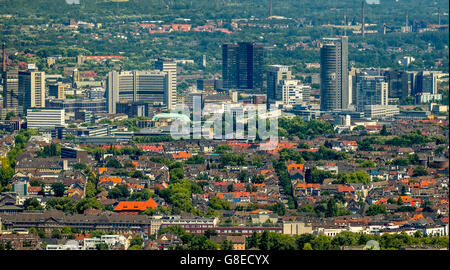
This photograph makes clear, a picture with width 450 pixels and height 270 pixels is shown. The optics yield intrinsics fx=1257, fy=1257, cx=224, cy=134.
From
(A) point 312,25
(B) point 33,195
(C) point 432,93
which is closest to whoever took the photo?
(B) point 33,195

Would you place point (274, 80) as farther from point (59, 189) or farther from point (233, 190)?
point (59, 189)

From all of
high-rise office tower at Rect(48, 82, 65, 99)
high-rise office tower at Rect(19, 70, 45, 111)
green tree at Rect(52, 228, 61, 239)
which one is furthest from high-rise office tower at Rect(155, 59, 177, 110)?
green tree at Rect(52, 228, 61, 239)

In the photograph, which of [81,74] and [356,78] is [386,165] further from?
[81,74]

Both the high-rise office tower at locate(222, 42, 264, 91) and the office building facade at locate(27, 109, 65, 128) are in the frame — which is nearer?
the office building facade at locate(27, 109, 65, 128)

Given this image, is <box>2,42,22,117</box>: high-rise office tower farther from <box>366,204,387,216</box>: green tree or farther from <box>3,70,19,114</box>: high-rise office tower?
<box>366,204,387,216</box>: green tree

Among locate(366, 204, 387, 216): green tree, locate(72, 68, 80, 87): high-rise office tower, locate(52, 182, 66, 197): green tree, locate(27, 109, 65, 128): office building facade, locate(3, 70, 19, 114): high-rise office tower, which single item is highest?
locate(72, 68, 80, 87): high-rise office tower

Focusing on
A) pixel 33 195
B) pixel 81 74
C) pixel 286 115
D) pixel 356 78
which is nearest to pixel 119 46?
pixel 81 74
